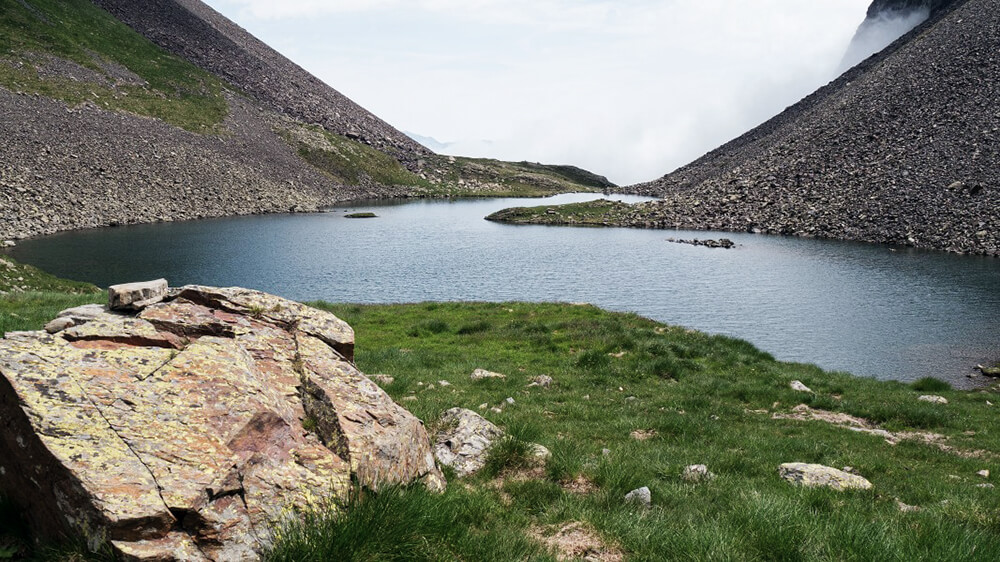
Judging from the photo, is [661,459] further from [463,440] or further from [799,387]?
[799,387]

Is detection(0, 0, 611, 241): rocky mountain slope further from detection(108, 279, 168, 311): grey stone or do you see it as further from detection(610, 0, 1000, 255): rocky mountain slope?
detection(610, 0, 1000, 255): rocky mountain slope

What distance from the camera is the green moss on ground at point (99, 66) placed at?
116188mm

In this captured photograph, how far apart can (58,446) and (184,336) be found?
312 centimetres

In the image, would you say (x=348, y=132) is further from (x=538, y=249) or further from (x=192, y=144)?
(x=538, y=249)

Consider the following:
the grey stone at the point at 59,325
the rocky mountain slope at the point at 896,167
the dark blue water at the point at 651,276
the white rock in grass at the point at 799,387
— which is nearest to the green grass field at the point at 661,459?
the white rock in grass at the point at 799,387

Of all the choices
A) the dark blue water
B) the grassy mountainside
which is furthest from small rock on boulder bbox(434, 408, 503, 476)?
the dark blue water

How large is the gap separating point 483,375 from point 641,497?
1236cm

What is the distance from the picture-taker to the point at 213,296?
34.9ft

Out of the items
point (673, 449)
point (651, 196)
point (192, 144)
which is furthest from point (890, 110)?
point (192, 144)

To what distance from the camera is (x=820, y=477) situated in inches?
466

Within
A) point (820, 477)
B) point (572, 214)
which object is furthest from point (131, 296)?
point (572, 214)

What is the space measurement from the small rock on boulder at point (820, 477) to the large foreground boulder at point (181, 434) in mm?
7221

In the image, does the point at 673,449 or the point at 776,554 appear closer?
the point at 776,554

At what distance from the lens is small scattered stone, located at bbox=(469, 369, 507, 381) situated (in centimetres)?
2138
